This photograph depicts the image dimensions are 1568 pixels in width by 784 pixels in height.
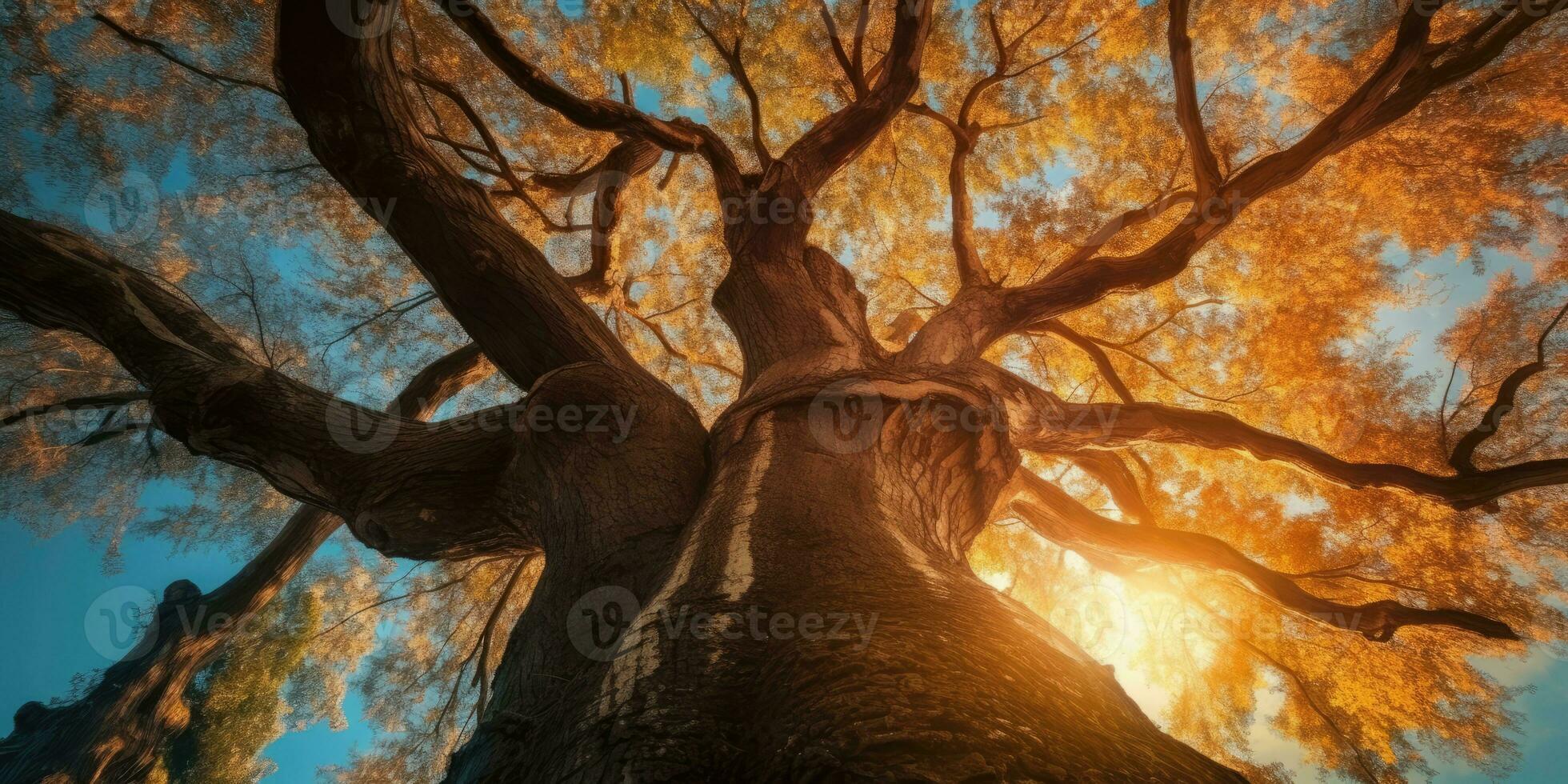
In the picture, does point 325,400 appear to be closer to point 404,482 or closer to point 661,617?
point 404,482

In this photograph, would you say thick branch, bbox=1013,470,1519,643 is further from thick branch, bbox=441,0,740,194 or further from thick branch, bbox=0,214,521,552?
thick branch, bbox=0,214,521,552

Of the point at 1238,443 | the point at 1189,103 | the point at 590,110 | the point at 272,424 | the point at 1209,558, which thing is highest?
the point at 1189,103

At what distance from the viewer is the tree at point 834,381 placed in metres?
1.35

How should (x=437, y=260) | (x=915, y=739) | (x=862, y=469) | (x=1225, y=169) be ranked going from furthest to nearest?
(x=1225, y=169) → (x=437, y=260) → (x=862, y=469) → (x=915, y=739)

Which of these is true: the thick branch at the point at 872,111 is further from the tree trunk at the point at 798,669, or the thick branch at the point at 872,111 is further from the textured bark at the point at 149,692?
the textured bark at the point at 149,692

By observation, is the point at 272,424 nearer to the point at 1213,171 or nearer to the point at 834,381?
the point at 834,381

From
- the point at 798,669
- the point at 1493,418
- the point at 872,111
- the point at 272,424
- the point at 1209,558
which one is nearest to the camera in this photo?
the point at 798,669

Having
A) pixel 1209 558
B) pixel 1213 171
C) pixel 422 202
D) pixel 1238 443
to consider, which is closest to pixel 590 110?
pixel 422 202

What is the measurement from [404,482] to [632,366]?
996 mm

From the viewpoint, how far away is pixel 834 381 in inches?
98.0

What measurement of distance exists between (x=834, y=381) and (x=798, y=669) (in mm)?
1525

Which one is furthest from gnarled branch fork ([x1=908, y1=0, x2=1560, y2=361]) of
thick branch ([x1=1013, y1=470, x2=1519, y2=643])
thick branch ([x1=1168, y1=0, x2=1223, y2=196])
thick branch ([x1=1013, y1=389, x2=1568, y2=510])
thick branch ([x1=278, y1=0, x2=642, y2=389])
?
thick branch ([x1=278, y1=0, x2=642, y2=389])

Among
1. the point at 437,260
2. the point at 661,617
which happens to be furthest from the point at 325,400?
the point at 661,617

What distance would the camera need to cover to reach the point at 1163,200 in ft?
18.1
